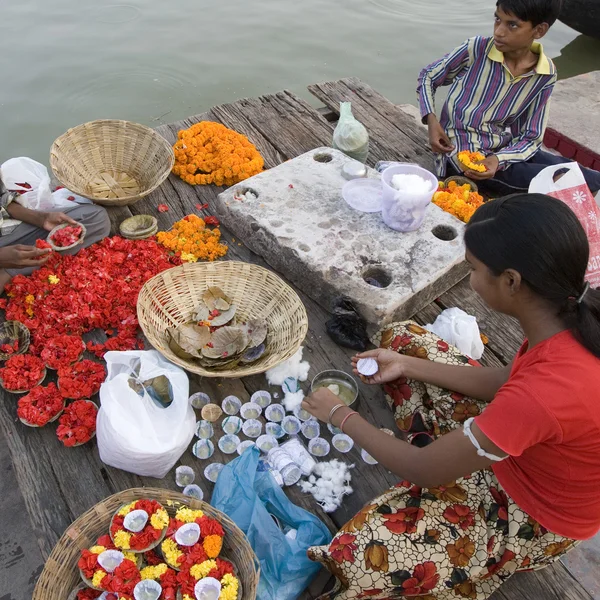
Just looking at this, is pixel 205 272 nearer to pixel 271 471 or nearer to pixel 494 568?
pixel 271 471

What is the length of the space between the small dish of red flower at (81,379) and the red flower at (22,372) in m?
0.12

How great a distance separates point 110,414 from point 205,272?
1022 mm

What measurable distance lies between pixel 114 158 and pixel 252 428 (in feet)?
8.24

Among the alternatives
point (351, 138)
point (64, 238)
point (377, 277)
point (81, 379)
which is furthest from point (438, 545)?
point (351, 138)

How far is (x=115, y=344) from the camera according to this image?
108 inches

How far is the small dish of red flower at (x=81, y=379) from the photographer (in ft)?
8.11

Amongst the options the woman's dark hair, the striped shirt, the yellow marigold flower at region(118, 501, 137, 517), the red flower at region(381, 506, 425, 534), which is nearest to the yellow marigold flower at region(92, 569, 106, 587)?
the yellow marigold flower at region(118, 501, 137, 517)

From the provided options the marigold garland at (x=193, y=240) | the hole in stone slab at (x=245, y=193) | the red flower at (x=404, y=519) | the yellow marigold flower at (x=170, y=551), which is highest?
the hole in stone slab at (x=245, y=193)

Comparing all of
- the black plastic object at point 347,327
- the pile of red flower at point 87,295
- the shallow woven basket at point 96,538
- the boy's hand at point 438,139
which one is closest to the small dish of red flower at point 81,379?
the pile of red flower at point 87,295

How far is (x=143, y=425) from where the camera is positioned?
2213mm

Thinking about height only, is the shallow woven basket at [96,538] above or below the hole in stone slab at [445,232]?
below

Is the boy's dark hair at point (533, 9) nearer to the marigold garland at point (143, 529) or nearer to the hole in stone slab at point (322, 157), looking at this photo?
the hole in stone slab at point (322, 157)

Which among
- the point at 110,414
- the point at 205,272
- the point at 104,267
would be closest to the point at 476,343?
the point at 205,272

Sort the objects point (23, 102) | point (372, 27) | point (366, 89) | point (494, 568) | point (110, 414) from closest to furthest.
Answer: point (494, 568) → point (110, 414) → point (366, 89) → point (23, 102) → point (372, 27)
